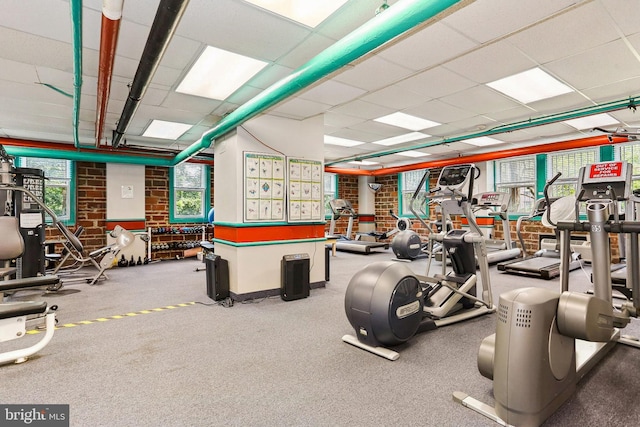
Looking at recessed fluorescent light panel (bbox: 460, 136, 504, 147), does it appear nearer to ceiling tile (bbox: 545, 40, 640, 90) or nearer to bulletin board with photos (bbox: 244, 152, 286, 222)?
ceiling tile (bbox: 545, 40, 640, 90)

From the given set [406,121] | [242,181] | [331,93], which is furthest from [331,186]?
[331,93]

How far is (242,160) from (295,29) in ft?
6.93

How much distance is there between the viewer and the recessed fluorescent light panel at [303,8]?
96.0 inches

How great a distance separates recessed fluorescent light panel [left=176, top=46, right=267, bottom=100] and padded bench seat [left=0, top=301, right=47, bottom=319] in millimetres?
2592

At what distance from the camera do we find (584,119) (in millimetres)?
5699

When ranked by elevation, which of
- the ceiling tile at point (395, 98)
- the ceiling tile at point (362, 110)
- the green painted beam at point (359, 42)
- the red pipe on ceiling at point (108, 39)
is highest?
the ceiling tile at point (395, 98)

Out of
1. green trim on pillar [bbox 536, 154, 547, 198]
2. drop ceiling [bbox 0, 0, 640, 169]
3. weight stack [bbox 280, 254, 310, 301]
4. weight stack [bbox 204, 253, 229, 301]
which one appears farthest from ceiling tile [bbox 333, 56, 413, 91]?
green trim on pillar [bbox 536, 154, 547, 198]

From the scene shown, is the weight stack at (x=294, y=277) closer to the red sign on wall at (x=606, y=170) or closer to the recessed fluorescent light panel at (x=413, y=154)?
the red sign on wall at (x=606, y=170)

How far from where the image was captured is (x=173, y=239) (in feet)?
27.6

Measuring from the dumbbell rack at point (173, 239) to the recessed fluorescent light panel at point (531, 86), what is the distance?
23.4 ft

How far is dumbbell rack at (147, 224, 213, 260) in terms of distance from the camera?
8062 millimetres

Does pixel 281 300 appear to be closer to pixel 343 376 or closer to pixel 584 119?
pixel 343 376

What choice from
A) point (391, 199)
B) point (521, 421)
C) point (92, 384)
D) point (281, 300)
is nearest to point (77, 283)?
point (281, 300)

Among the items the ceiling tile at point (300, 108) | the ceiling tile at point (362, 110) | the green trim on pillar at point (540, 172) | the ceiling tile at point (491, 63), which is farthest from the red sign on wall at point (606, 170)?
the green trim on pillar at point (540, 172)
